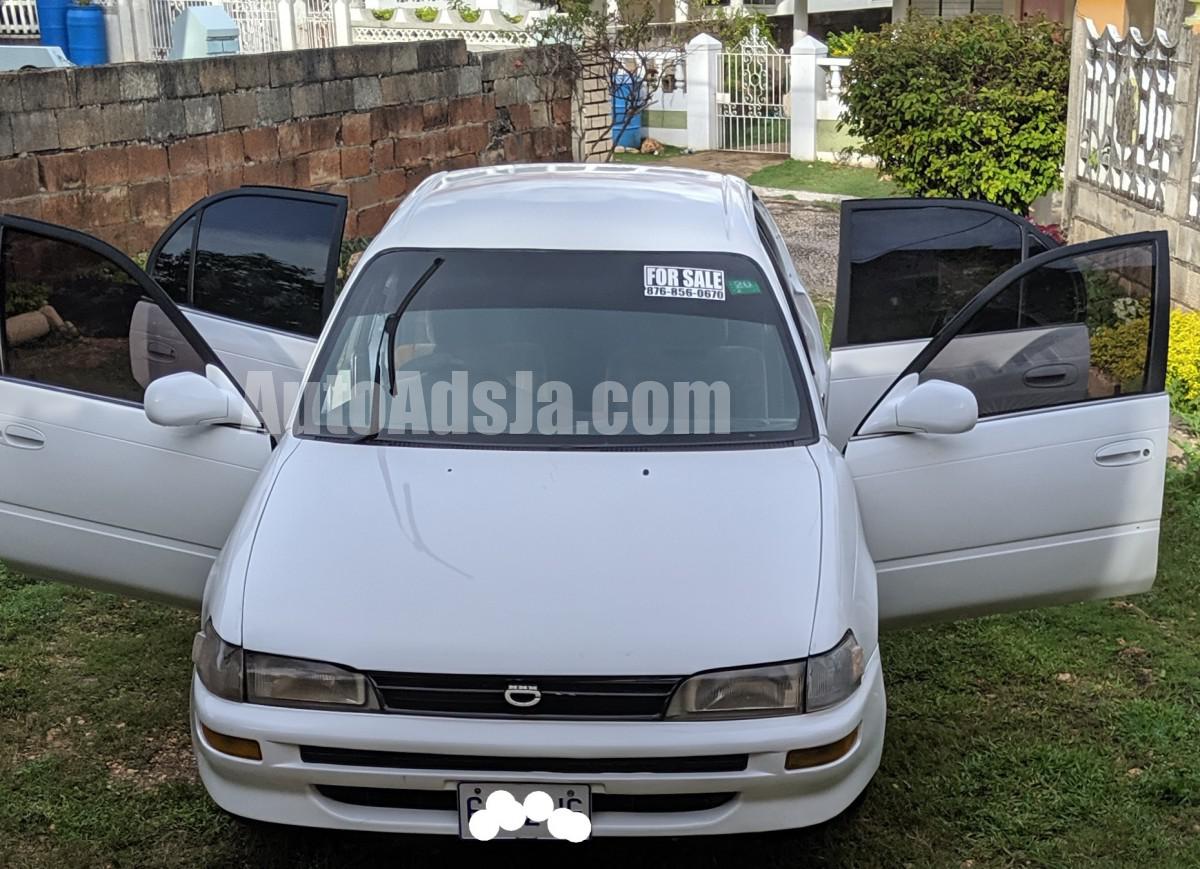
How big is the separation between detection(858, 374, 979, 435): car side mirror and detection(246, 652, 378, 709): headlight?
1.66m

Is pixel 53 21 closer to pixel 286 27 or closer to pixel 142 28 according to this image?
pixel 142 28

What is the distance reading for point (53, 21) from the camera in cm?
2102

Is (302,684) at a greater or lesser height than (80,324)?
lesser

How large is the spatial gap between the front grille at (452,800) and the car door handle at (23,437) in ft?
5.27

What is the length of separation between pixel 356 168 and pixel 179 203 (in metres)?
2.06

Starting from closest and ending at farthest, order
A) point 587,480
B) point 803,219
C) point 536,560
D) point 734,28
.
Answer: point 536,560
point 587,480
point 803,219
point 734,28

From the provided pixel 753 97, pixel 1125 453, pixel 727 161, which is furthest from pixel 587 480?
pixel 753 97

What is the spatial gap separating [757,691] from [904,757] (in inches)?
51.5

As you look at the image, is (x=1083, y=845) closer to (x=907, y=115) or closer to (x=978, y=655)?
(x=978, y=655)

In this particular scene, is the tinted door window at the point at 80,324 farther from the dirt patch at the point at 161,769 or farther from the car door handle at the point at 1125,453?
the car door handle at the point at 1125,453

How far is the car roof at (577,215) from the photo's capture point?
4281 millimetres

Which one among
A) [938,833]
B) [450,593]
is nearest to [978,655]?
[938,833]

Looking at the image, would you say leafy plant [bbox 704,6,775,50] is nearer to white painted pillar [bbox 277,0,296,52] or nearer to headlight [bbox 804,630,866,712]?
white painted pillar [bbox 277,0,296,52]

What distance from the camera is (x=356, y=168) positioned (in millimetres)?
12539
